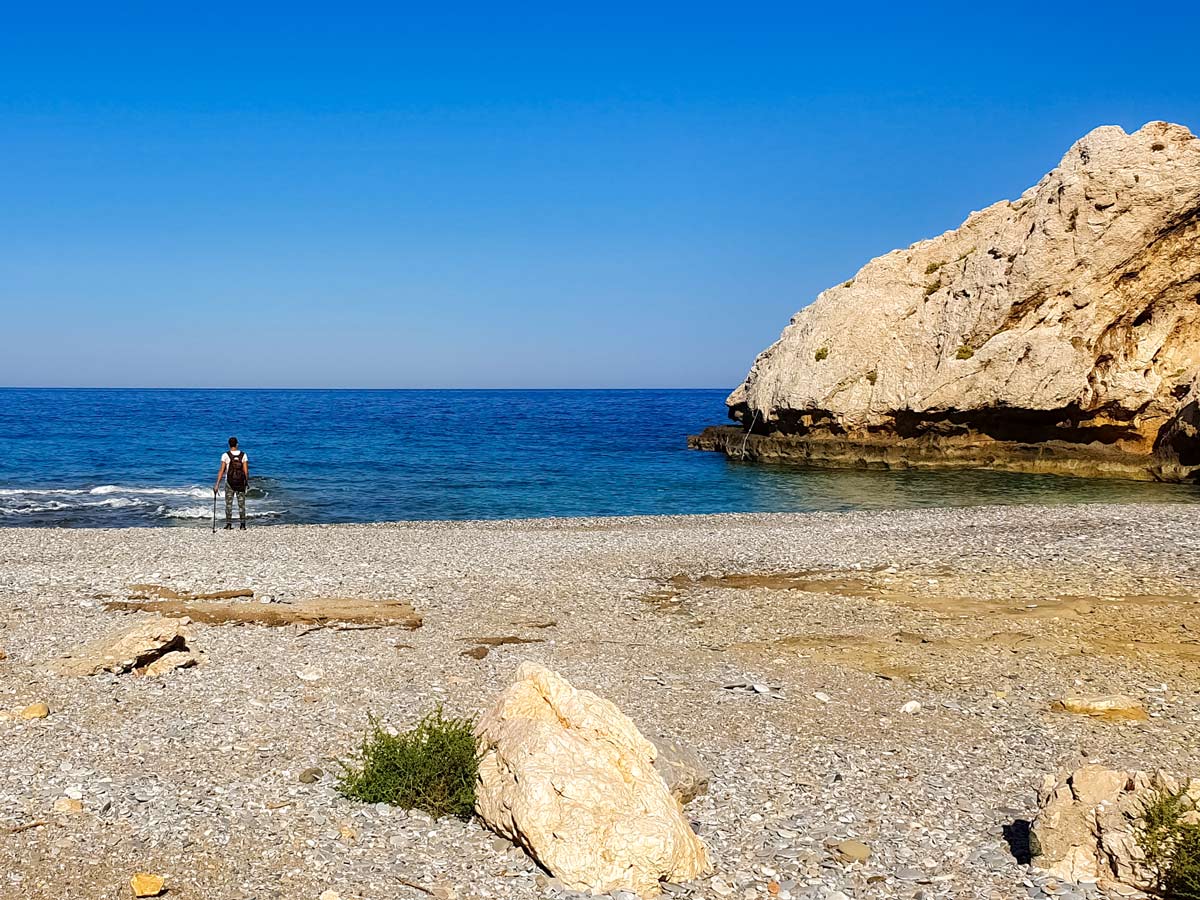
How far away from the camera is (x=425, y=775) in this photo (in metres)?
8.52

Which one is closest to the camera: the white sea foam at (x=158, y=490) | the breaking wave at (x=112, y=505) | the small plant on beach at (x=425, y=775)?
the small plant on beach at (x=425, y=775)

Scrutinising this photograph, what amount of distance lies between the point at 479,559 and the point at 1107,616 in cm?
1334

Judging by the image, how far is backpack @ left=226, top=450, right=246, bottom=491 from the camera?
25.6 metres

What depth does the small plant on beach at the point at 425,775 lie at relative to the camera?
27.7 ft

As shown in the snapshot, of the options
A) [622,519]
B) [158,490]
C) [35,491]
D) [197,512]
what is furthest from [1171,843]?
[35,491]

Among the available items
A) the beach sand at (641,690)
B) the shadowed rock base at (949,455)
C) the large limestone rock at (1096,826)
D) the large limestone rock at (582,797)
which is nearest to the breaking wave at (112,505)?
the beach sand at (641,690)

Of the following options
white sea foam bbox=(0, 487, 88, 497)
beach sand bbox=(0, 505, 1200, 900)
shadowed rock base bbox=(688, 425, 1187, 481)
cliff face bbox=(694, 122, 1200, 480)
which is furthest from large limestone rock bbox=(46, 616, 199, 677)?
cliff face bbox=(694, 122, 1200, 480)

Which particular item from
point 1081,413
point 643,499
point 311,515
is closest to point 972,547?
point 643,499

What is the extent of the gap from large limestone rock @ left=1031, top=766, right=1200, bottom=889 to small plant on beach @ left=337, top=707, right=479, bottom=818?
4995 millimetres

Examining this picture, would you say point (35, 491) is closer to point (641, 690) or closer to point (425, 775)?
point (641, 690)

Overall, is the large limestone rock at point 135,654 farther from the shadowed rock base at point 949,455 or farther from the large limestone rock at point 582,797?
the shadowed rock base at point 949,455

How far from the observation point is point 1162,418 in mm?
45000

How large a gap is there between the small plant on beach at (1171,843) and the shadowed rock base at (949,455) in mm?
40773

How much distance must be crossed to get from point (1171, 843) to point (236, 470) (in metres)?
23.8
